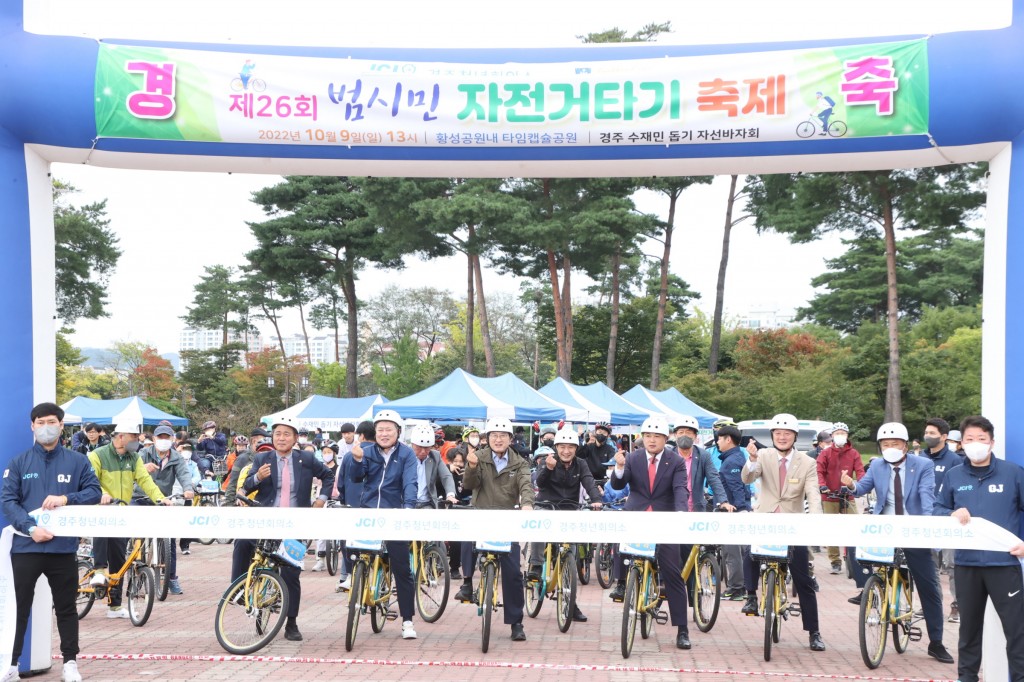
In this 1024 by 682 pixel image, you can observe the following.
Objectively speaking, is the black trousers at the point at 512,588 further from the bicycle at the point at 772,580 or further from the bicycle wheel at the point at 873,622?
the bicycle wheel at the point at 873,622

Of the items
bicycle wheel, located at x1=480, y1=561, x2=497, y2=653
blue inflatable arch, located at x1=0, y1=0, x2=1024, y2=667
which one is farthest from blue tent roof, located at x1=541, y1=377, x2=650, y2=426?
blue inflatable arch, located at x1=0, y1=0, x2=1024, y2=667

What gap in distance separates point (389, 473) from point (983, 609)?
481 centimetres

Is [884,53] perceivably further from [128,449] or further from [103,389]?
[103,389]

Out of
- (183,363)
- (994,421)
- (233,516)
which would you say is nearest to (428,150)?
(233,516)

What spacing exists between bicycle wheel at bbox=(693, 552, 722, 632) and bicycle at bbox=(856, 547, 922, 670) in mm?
1733

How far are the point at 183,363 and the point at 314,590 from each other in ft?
238

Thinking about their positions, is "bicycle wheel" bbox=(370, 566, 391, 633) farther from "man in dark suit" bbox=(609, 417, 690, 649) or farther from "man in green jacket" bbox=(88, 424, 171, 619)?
"man in green jacket" bbox=(88, 424, 171, 619)

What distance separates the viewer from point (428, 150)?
8.72 metres

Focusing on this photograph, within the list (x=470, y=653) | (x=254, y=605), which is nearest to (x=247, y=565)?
(x=254, y=605)

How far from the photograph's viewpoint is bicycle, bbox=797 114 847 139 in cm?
832

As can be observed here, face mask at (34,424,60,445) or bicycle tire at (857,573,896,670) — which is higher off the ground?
face mask at (34,424,60,445)

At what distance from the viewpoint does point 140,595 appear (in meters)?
10.6

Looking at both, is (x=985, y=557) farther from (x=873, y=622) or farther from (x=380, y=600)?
(x=380, y=600)

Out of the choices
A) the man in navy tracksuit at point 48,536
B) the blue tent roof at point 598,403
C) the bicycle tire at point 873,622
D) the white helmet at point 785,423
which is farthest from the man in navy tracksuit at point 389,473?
the blue tent roof at point 598,403
